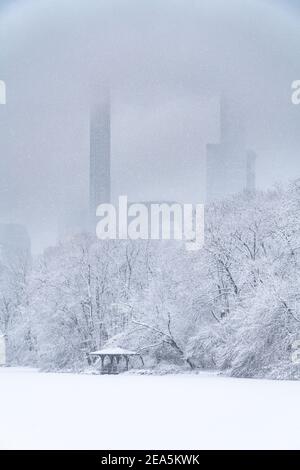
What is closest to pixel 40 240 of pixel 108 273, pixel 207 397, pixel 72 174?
pixel 72 174

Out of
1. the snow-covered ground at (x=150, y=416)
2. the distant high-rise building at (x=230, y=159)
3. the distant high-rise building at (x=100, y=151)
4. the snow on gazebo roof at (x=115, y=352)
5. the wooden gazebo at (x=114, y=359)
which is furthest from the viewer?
the distant high-rise building at (x=100, y=151)

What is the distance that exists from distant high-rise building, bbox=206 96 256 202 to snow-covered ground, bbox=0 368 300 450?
11496mm

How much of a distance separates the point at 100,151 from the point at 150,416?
2098cm

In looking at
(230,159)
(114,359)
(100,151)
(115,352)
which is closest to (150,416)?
(115,352)

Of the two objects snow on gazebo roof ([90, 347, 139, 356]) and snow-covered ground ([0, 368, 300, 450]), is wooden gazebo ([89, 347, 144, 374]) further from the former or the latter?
snow-covered ground ([0, 368, 300, 450])

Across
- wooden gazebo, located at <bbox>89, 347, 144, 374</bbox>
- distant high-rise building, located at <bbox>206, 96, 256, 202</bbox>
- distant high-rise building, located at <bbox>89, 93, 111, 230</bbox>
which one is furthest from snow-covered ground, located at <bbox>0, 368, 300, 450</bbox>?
distant high-rise building, located at <bbox>89, 93, 111, 230</bbox>

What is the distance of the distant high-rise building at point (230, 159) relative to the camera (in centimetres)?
2578

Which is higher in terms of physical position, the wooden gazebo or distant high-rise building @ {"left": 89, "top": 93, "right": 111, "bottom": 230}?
distant high-rise building @ {"left": 89, "top": 93, "right": 111, "bottom": 230}

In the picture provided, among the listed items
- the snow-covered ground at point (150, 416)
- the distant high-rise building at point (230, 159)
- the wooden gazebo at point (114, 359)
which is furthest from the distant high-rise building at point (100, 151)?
the snow-covered ground at point (150, 416)

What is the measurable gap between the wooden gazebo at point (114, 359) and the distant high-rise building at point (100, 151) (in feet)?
28.3

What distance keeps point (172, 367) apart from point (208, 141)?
10188mm

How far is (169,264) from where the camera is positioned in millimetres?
22172

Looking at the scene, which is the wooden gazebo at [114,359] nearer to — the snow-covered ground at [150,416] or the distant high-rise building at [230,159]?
the snow-covered ground at [150,416]

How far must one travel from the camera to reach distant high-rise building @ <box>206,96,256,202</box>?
2578 cm
